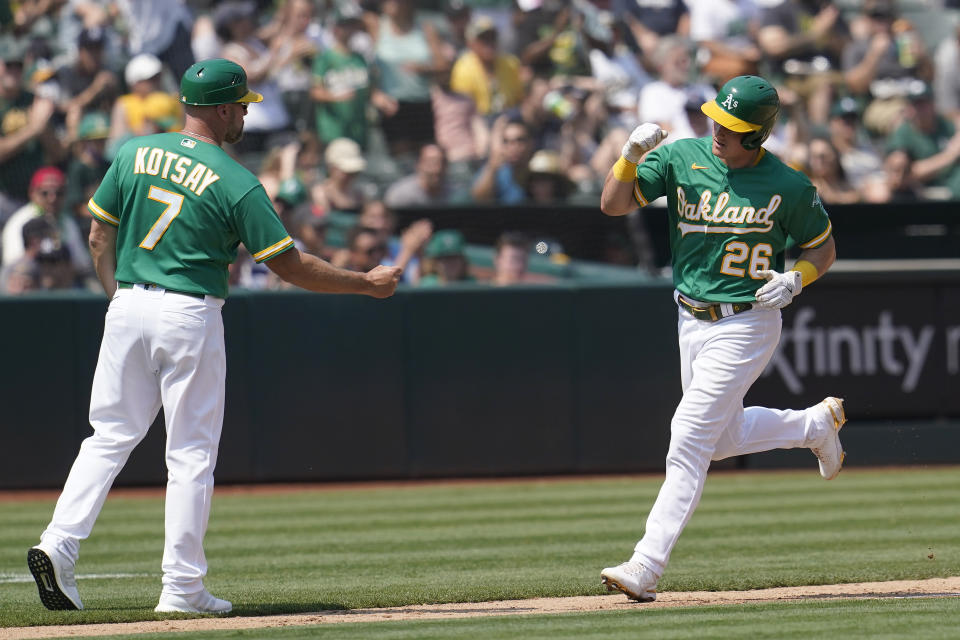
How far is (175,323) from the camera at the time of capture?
505cm

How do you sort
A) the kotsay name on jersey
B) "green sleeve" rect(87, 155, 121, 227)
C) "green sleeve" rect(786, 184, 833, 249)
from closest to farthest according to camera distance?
the kotsay name on jersey, "green sleeve" rect(87, 155, 121, 227), "green sleeve" rect(786, 184, 833, 249)

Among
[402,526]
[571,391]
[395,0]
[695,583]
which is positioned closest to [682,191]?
[695,583]

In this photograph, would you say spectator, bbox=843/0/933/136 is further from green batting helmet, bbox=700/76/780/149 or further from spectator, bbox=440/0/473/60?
green batting helmet, bbox=700/76/780/149

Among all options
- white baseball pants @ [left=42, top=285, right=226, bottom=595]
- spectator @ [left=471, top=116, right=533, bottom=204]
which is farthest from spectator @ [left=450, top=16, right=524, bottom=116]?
white baseball pants @ [left=42, top=285, right=226, bottom=595]

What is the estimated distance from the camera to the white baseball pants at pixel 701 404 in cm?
541

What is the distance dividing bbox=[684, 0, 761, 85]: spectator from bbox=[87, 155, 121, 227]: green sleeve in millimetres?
10073

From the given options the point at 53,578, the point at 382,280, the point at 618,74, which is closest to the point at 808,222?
the point at 382,280

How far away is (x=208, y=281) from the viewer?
5.13 m

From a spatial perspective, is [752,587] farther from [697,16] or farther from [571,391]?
[697,16]

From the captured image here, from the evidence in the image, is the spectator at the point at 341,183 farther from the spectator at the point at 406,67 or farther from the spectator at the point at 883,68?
the spectator at the point at 883,68

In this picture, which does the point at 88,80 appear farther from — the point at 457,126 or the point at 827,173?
the point at 827,173

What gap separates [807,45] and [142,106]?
23.5 ft

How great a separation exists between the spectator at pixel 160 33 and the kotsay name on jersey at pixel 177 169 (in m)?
9.05

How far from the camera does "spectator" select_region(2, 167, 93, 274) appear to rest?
37.6ft
